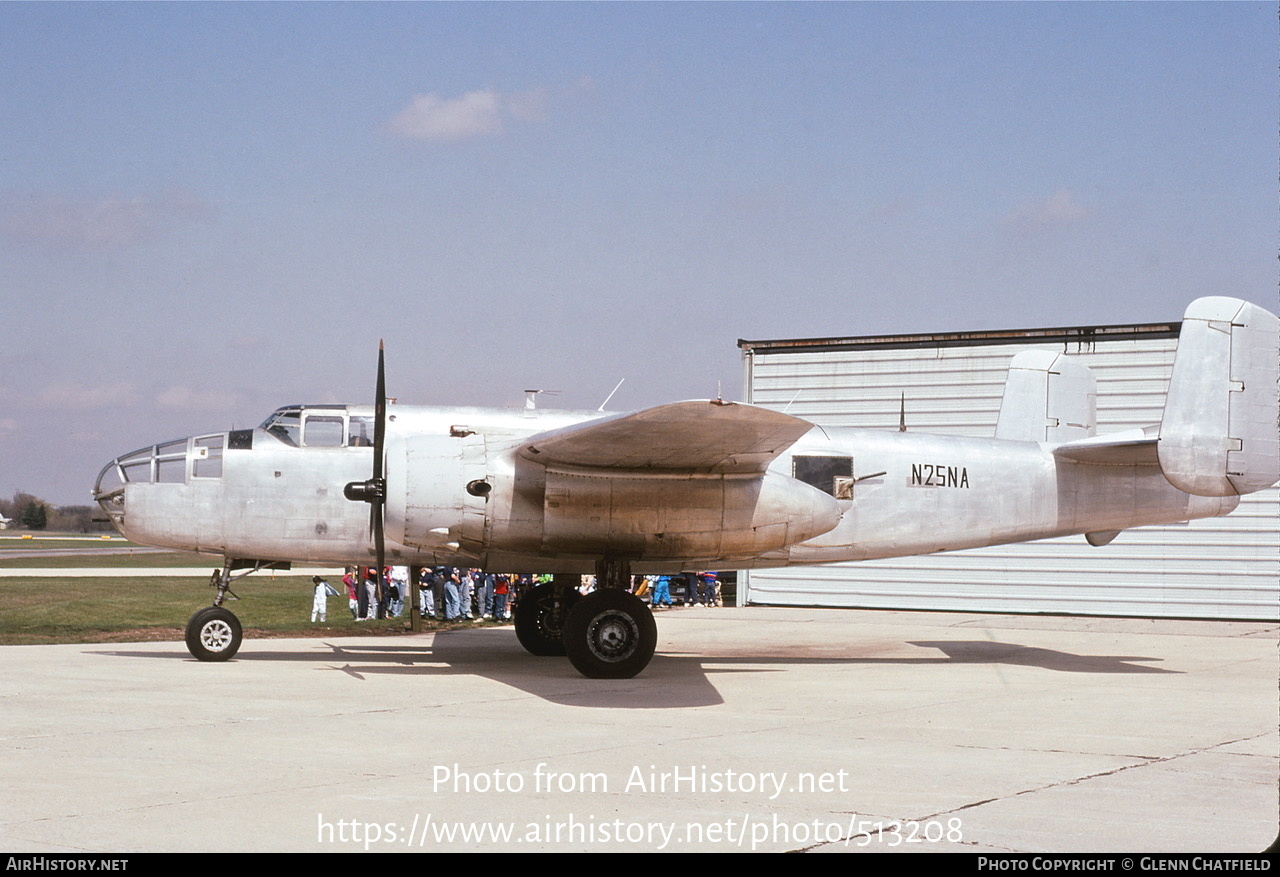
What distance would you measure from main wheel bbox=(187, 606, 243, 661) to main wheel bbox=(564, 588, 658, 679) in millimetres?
4596

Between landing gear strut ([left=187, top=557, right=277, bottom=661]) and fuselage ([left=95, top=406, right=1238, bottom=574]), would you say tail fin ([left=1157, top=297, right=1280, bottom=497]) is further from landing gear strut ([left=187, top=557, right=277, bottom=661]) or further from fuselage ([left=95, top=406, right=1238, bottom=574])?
landing gear strut ([left=187, top=557, right=277, bottom=661])

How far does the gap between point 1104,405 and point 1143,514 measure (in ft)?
36.1

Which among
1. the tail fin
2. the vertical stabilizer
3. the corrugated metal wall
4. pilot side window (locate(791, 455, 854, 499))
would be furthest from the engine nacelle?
the corrugated metal wall

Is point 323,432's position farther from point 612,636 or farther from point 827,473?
point 827,473

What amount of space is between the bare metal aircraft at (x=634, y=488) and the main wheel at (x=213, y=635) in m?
0.02

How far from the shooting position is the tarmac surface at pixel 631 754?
6578 millimetres

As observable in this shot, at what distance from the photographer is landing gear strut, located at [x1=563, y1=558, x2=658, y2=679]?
14016 millimetres

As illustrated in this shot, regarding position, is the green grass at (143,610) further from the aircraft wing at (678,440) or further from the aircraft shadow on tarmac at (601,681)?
the aircraft wing at (678,440)

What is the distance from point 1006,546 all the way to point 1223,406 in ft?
44.1

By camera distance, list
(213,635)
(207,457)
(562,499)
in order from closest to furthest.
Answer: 1. (562,499)
2. (207,457)
3. (213,635)

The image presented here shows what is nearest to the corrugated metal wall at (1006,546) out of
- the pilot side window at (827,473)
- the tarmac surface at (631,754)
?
the tarmac surface at (631,754)

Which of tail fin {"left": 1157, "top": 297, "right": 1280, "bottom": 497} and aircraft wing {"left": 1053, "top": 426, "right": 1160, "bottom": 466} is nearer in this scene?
tail fin {"left": 1157, "top": 297, "right": 1280, "bottom": 497}

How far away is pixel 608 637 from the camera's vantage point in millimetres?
14047

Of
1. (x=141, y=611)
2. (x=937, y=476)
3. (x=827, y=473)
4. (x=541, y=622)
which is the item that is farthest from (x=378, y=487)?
(x=141, y=611)
